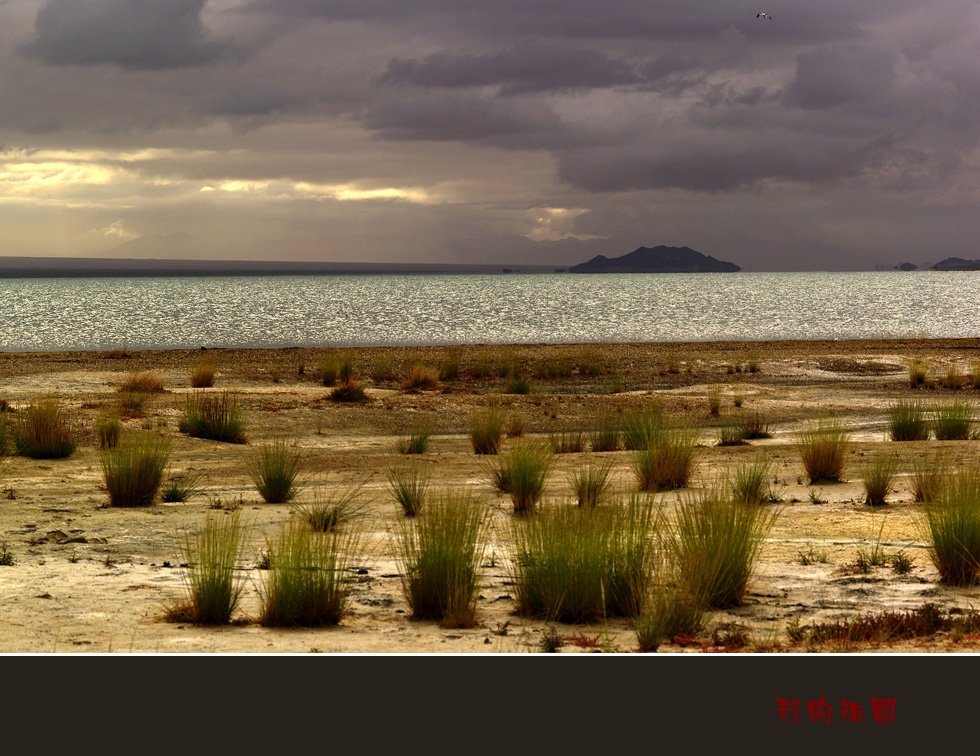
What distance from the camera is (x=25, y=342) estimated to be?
2276 inches

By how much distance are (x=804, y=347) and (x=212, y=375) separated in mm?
27678

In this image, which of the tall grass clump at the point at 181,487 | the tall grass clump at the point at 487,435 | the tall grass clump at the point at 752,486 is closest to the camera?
the tall grass clump at the point at 752,486

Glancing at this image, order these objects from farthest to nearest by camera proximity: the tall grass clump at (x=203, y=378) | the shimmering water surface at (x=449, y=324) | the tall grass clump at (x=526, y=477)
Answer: the shimmering water surface at (x=449, y=324)
the tall grass clump at (x=203, y=378)
the tall grass clump at (x=526, y=477)

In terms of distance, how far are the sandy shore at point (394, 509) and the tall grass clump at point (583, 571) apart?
0.20 m

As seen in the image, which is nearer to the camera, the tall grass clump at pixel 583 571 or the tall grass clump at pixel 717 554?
the tall grass clump at pixel 583 571

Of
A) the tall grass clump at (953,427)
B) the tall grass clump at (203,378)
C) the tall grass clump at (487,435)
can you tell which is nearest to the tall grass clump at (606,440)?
the tall grass clump at (487,435)

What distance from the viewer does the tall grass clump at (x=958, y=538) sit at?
30.1 feet

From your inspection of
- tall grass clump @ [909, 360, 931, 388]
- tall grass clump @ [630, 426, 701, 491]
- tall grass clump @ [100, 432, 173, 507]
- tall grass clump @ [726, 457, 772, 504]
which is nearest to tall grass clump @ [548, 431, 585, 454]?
tall grass clump @ [630, 426, 701, 491]

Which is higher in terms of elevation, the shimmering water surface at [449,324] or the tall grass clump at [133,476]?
the shimmering water surface at [449,324]

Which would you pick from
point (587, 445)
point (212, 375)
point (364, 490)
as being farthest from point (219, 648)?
point (212, 375)

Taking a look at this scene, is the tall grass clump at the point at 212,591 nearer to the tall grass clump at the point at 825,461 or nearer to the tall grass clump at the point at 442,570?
the tall grass clump at the point at 442,570

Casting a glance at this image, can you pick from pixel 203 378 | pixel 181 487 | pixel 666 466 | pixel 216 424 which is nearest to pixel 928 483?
pixel 666 466

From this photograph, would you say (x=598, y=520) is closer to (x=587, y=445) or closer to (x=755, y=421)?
(x=587, y=445)

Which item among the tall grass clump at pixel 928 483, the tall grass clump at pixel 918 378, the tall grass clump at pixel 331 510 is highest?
the tall grass clump at pixel 918 378
